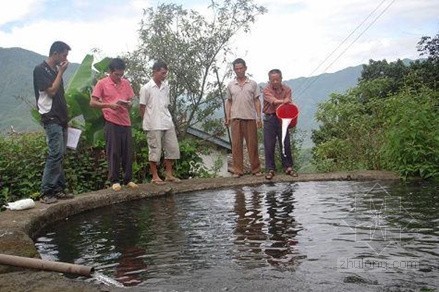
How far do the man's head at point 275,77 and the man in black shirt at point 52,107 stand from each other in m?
3.21

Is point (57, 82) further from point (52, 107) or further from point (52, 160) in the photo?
point (52, 160)

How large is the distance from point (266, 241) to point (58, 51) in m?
3.38

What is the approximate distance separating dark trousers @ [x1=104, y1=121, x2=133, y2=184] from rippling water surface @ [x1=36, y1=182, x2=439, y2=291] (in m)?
0.79

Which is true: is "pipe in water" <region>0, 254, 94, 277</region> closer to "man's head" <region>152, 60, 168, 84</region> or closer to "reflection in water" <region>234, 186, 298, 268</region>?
"reflection in water" <region>234, 186, 298, 268</region>

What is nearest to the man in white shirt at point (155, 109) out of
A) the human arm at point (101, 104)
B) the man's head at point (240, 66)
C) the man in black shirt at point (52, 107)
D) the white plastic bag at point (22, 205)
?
the human arm at point (101, 104)

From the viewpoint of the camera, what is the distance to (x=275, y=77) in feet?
24.6

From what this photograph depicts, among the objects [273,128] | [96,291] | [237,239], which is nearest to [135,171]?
[273,128]

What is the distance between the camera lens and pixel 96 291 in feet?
8.32

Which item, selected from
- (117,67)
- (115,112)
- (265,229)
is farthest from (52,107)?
(265,229)

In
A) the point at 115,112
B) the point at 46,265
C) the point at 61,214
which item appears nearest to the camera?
the point at 46,265

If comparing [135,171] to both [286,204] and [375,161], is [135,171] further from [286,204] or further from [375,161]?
[375,161]

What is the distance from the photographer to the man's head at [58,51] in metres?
5.49

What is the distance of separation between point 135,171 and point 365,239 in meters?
5.13

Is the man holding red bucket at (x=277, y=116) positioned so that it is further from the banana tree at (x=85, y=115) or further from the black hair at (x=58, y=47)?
the black hair at (x=58, y=47)
